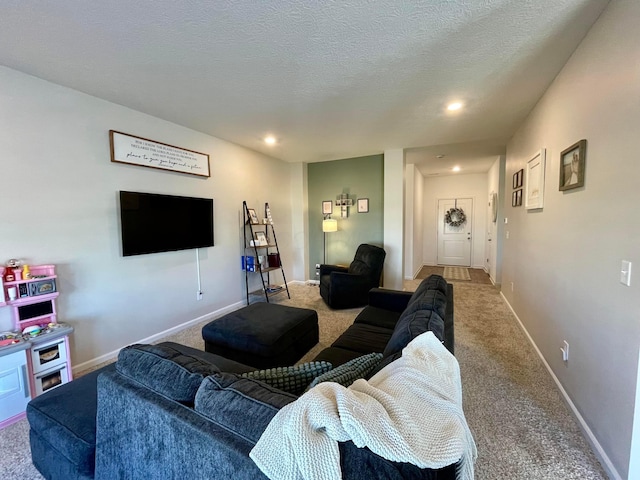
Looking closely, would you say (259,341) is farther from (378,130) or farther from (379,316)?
(378,130)

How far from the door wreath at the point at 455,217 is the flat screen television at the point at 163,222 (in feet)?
20.4

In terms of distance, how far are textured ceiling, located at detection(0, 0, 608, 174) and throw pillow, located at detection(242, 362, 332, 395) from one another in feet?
5.89

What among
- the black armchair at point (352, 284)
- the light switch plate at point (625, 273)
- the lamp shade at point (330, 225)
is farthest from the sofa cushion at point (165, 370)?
the lamp shade at point (330, 225)

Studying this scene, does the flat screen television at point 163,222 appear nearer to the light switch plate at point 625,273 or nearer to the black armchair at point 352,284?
the black armchair at point 352,284

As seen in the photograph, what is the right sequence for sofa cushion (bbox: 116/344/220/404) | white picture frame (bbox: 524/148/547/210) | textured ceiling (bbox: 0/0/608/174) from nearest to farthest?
sofa cushion (bbox: 116/344/220/404) → textured ceiling (bbox: 0/0/608/174) → white picture frame (bbox: 524/148/547/210)

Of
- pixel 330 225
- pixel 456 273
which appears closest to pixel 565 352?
pixel 330 225

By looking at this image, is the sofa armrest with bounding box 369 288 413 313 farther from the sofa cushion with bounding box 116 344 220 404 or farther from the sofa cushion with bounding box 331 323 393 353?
the sofa cushion with bounding box 116 344 220 404

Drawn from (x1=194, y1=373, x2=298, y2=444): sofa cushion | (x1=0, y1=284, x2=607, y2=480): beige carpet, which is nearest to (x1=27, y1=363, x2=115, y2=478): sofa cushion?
A: (x1=0, y1=284, x2=607, y2=480): beige carpet

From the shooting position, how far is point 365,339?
2.05 metres

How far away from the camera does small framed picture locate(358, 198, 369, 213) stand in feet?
16.4

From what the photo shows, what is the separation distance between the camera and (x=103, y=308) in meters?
2.58

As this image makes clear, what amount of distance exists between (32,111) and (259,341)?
2482 millimetres

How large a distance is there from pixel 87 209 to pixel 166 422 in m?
2.36

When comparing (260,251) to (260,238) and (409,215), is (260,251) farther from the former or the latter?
(409,215)
